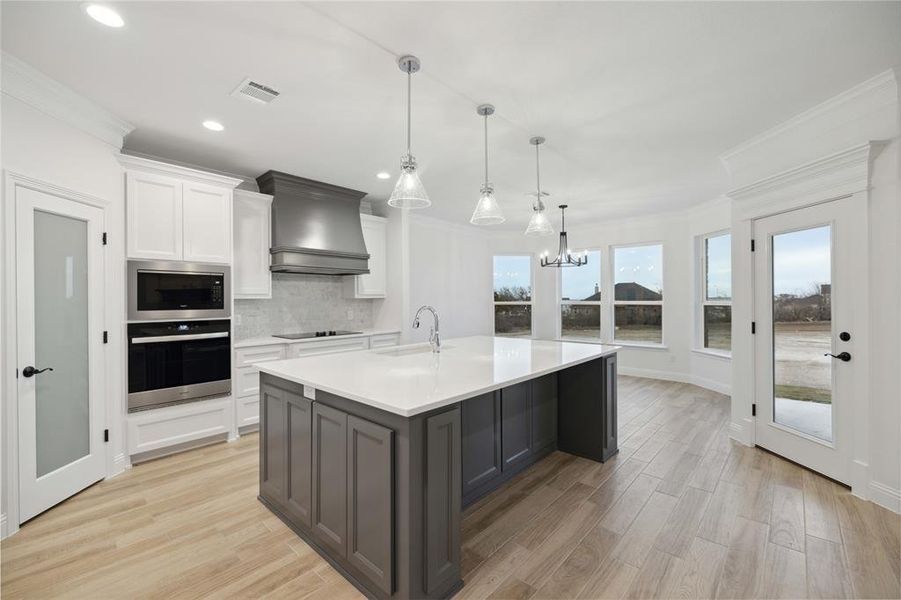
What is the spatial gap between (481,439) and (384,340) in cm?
275

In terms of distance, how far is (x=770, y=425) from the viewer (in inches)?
130

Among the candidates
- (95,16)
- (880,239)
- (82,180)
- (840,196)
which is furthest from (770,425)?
(82,180)

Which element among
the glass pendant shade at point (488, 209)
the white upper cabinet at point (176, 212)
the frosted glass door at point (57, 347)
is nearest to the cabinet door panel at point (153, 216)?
the white upper cabinet at point (176, 212)

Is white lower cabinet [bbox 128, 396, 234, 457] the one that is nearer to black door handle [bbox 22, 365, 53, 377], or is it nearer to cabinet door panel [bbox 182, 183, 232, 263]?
black door handle [bbox 22, 365, 53, 377]

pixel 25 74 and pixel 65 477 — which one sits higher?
pixel 25 74

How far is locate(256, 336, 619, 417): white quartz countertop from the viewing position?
1722mm

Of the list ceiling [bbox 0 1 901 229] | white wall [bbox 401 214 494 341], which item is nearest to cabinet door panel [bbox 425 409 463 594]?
ceiling [bbox 0 1 901 229]

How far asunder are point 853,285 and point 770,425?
4.38ft

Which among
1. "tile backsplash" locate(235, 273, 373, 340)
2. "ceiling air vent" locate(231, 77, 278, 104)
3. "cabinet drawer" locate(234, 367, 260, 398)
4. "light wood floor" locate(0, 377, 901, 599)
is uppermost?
"ceiling air vent" locate(231, 77, 278, 104)

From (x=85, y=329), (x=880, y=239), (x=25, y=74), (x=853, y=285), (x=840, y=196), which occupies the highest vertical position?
(x=25, y=74)

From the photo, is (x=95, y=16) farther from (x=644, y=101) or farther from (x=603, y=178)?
(x=603, y=178)

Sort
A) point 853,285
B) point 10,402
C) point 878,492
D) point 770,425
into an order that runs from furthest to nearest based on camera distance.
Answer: point 770,425, point 853,285, point 878,492, point 10,402

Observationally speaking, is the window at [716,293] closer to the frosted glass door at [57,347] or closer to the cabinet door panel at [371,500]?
the cabinet door panel at [371,500]

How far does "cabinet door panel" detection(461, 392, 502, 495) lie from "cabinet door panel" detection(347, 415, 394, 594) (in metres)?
0.83
